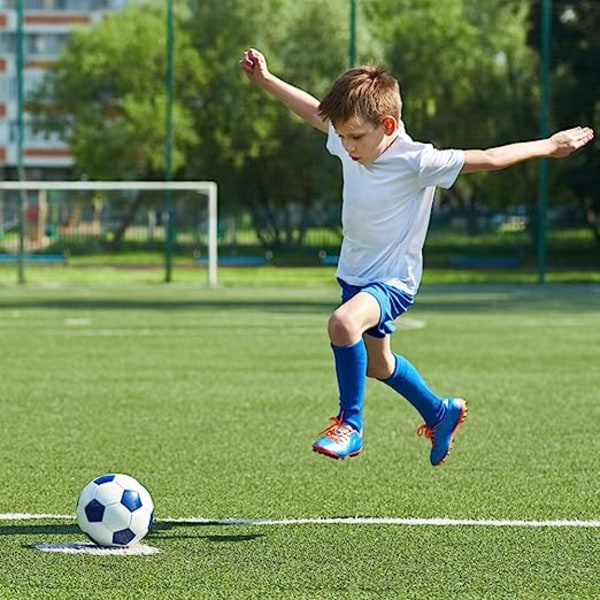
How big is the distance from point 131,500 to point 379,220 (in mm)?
1665

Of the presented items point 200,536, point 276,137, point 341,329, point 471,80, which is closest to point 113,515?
point 200,536

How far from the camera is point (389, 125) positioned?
621 cm

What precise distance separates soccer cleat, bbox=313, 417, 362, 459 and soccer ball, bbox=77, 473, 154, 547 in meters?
0.83

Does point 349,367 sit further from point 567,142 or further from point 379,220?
point 567,142

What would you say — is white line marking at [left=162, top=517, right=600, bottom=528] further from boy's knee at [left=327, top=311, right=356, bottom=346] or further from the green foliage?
the green foliage

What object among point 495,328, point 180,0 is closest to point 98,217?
point 180,0

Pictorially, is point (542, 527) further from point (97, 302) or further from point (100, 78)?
point (100, 78)

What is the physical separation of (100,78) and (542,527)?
4450 centimetres

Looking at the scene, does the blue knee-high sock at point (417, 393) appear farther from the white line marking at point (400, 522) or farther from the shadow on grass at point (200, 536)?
the shadow on grass at point (200, 536)

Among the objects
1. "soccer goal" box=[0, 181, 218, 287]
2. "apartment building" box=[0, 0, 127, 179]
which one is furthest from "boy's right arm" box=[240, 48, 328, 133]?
"apartment building" box=[0, 0, 127, 179]

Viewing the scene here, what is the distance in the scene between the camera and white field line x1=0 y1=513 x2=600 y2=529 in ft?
19.4

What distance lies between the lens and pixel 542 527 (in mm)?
5844

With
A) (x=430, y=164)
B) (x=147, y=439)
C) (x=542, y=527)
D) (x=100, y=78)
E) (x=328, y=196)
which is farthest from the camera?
(x=100, y=78)

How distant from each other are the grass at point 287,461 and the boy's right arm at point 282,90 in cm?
165
